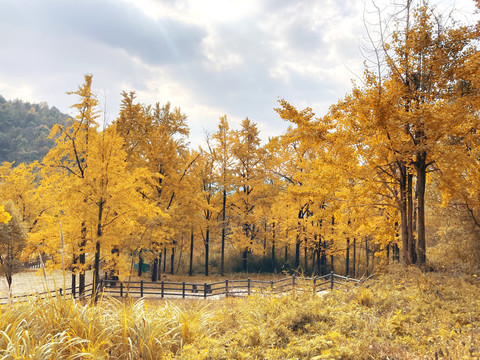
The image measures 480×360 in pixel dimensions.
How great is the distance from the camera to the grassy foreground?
3582 mm

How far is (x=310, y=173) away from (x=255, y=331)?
7.33 meters

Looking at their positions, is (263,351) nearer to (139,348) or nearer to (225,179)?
(139,348)

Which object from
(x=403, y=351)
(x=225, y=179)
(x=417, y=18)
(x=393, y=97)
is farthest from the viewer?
(x=225, y=179)

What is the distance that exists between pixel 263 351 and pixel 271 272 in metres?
23.0

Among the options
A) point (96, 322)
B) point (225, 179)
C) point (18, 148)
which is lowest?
point (96, 322)

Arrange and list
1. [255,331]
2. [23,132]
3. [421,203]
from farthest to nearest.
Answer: [23,132], [421,203], [255,331]

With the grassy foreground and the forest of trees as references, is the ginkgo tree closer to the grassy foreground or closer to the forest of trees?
the forest of trees

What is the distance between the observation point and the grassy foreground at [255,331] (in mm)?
3582

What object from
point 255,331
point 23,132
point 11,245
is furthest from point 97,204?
point 23,132

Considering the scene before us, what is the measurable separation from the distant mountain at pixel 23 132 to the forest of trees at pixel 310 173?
90.6 meters

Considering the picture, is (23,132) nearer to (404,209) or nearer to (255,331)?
(404,209)

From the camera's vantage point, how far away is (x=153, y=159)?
2027cm

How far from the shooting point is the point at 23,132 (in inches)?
5394

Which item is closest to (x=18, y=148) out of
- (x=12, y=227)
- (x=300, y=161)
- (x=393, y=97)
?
(x=12, y=227)
